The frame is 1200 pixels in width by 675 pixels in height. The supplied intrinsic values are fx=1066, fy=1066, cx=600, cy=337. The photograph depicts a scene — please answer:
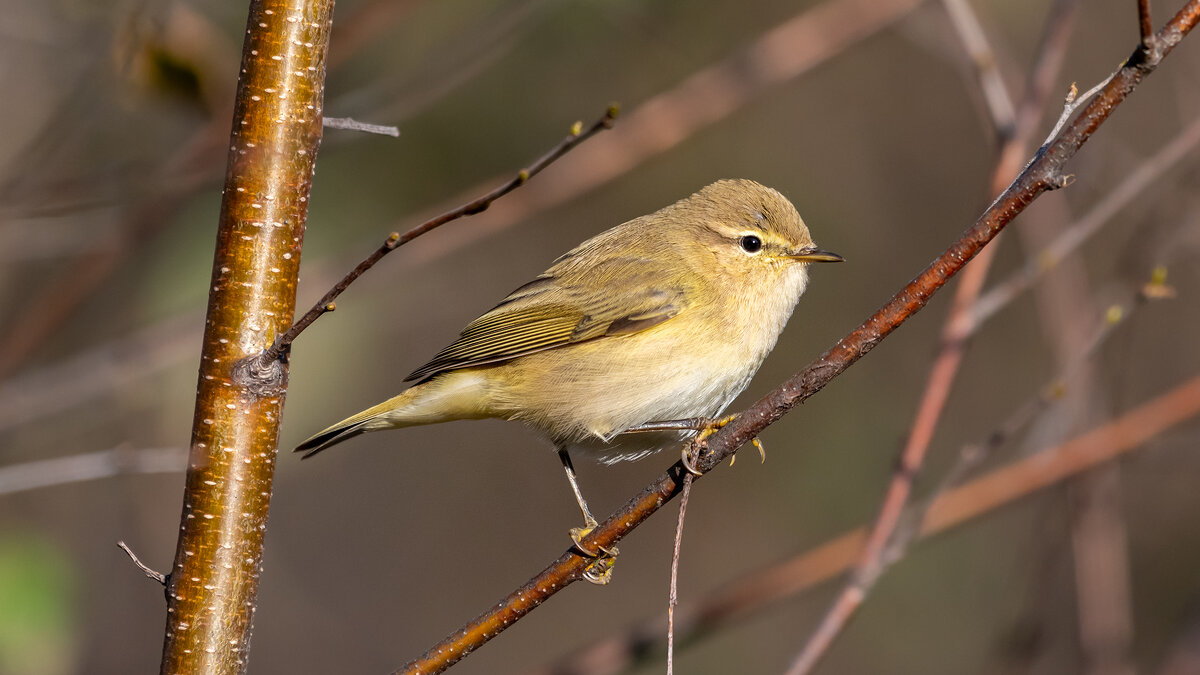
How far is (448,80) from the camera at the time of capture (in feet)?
13.2

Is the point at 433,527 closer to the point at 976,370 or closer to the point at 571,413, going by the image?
the point at 976,370

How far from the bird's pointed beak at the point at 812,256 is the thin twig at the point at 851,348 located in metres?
1.38

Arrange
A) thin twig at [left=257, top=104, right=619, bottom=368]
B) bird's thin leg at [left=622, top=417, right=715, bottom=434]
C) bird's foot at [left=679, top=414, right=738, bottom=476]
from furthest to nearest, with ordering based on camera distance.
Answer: bird's thin leg at [left=622, top=417, right=715, bottom=434] → bird's foot at [left=679, top=414, right=738, bottom=476] → thin twig at [left=257, top=104, right=619, bottom=368]

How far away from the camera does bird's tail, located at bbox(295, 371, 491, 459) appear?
326 centimetres

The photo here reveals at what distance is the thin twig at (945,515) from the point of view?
3.32m

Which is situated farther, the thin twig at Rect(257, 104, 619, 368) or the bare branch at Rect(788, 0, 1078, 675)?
the bare branch at Rect(788, 0, 1078, 675)

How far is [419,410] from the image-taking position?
3.34m

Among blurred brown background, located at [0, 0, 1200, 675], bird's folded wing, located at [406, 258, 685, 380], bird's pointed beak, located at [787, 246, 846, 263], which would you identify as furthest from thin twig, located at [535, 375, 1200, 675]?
bird's folded wing, located at [406, 258, 685, 380]

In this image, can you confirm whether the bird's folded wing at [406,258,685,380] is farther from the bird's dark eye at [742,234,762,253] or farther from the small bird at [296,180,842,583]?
the bird's dark eye at [742,234,762,253]

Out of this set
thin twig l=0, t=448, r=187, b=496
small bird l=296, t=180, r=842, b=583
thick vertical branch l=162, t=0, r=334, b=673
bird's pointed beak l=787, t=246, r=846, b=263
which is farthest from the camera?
bird's pointed beak l=787, t=246, r=846, b=263

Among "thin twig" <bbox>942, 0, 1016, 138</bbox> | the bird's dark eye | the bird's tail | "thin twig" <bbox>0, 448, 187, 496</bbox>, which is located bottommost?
"thin twig" <bbox>0, 448, 187, 496</bbox>

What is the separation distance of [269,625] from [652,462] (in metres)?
2.73

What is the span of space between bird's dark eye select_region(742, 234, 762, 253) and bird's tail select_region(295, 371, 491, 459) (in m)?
1.01

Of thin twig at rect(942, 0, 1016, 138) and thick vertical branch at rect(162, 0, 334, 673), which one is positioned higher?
thin twig at rect(942, 0, 1016, 138)
